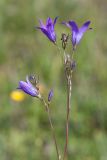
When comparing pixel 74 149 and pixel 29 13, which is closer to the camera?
pixel 74 149

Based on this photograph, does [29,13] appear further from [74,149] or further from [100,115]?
[74,149]

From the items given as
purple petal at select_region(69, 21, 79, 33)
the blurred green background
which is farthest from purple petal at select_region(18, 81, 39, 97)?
the blurred green background

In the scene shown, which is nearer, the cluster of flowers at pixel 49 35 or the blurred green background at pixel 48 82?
the cluster of flowers at pixel 49 35

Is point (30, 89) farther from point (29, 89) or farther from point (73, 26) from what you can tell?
point (73, 26)

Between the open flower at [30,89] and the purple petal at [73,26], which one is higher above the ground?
the purple petal at [73,26]

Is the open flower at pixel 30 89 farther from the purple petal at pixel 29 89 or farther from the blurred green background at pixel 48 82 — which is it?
the blurred green background at pixel 48 82

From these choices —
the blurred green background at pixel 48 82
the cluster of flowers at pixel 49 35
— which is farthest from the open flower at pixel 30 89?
the blurred green background at pixel 48 82

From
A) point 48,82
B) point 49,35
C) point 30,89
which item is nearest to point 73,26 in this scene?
point 49,35

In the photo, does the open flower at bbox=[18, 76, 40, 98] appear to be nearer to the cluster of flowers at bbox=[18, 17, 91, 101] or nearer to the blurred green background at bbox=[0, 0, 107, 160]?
the cluster of flowers at bbox=[18, 17, 91, 101]

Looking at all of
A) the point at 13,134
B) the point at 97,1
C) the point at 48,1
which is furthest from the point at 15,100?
the point at 97,1
